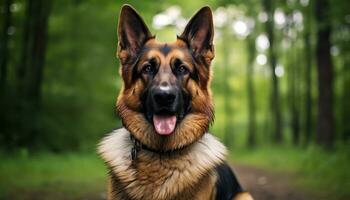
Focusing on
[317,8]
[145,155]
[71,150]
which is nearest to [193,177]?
[145,155]

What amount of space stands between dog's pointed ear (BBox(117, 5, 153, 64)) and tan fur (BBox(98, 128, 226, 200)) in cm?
89

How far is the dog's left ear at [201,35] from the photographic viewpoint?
4.58 m

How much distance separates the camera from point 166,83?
414 cm

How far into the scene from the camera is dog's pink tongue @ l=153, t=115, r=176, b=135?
169 inches

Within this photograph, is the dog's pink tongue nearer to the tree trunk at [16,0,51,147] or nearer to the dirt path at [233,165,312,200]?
the dirt path at [233,165,312,200]

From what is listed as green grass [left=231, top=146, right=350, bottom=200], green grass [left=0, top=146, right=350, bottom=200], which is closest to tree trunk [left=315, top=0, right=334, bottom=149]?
green grass [left=231, top=146, right=350, bottom=200]

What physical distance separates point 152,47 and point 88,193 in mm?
4642

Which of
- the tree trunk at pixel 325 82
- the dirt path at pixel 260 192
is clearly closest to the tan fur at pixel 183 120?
the dirt path at pixel 260 192

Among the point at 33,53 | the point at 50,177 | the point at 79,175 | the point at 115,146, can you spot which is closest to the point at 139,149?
the point at 115,146

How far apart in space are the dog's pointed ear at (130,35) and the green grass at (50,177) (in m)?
4.08

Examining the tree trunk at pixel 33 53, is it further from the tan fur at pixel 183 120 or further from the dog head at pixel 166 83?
the tan fur at pixel 183 120

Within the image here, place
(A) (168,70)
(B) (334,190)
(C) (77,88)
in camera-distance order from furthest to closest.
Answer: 1. (C) (77,88)
2. (B) (334,190)
3. (A) (168,70)

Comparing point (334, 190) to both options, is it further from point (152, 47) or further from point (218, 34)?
point (218, 34)

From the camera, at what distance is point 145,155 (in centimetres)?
448
